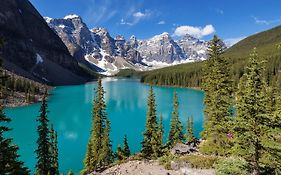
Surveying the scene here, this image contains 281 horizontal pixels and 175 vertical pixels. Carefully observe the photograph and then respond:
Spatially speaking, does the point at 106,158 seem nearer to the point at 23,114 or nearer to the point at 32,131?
the point at 32,131

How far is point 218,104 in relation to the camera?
2981 centimetres

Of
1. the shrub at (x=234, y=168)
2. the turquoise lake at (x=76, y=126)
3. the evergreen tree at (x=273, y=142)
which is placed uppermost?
the evergreen tree at (x=273, y=142)

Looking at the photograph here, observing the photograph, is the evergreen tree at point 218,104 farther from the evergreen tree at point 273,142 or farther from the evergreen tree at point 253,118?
the evergreen tree at point 273,142

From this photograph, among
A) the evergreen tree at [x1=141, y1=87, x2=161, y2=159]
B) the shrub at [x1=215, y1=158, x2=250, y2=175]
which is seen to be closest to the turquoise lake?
the evergreen tree at [x1=141, y1=87, x2=161, y2=159]

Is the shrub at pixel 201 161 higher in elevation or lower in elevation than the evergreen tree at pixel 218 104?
lower

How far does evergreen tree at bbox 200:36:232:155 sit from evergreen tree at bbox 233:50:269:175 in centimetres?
890

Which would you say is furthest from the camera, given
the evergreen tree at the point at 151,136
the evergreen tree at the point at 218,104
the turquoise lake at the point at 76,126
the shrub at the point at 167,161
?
the turquoise lake at the point at 76,126

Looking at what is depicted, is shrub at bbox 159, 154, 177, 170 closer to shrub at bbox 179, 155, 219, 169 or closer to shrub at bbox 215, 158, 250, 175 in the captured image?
shrub at bbox 179, 155, 219, 169

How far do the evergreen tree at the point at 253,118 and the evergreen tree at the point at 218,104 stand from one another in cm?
890

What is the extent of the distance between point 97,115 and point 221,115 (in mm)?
22964

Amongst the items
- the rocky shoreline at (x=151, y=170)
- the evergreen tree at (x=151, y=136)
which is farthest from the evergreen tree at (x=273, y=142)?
the evergreen tree at (x=151, y=136)

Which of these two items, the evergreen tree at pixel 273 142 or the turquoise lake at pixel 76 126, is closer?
the evergreen tree at pixel 273 142

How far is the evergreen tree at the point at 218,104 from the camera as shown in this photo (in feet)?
93.3

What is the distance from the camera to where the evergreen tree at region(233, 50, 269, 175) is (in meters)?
15.3
